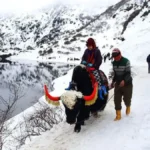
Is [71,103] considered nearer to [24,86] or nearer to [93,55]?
[93,55]

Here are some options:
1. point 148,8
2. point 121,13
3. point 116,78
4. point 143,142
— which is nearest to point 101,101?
point 116,78

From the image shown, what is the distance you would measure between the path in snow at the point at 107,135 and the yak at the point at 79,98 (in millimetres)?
428

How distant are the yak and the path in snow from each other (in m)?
0.43

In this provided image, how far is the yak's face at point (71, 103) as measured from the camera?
7219 mm

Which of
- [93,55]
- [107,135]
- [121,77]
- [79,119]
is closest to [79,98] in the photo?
[79,119]

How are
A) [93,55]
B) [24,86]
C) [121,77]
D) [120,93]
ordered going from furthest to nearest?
[24,86], [93,55], [120,93], [121,77]

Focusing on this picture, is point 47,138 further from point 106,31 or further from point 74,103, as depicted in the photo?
point 106,31

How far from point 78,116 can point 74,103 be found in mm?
629

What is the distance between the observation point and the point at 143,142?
247 inches

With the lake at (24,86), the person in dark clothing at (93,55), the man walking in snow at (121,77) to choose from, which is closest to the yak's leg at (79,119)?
the man walking in snow at (121,77)

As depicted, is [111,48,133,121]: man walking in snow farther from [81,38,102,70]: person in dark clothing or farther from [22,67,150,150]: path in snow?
[81,38,102,70]: person in dark clothing

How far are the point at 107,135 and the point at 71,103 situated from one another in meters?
1.14

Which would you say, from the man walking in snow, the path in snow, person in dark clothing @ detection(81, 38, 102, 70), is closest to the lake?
the path in snow

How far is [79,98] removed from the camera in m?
7.38
